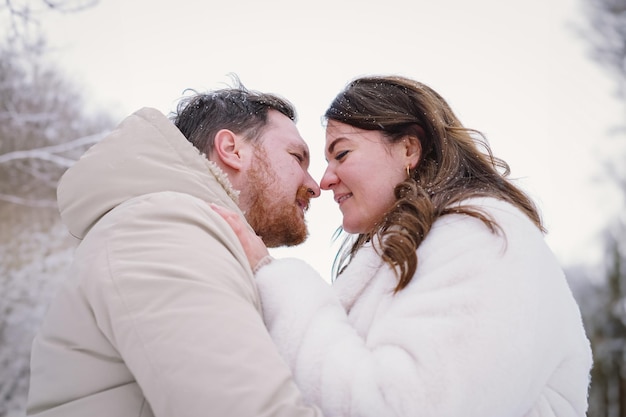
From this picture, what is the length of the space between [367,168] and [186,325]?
121cm

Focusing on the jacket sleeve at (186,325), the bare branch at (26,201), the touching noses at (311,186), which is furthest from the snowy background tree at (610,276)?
the jacket sleeve at (186,325)

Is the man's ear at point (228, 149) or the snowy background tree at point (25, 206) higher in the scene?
the man's ear at point (228, 149)

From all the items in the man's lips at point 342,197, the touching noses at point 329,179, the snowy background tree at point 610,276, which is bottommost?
the snowy background tree at point 610,276

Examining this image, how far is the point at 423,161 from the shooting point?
258 cm

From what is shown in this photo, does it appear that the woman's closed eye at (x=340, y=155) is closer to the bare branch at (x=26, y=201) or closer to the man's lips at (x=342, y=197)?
the man's lips at (x=342, y=197)

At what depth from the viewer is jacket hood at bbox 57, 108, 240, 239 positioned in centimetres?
199

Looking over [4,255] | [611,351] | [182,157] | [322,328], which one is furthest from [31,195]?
[611,351]

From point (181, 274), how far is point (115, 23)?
7.01 metres

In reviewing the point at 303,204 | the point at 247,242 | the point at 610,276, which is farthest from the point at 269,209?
the point at 610,276

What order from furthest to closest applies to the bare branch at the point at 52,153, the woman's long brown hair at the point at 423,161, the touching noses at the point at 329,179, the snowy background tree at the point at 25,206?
the bare branch at the point at 52,153 → the snowy background tree at the point at 25,206 → the touching noses at the point at 329,179 → the woman's long brown hair at the point at 423,161

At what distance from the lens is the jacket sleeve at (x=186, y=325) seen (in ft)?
4.95

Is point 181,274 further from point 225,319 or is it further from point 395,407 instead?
point 395,407

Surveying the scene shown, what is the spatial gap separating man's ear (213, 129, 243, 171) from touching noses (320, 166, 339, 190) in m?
0.34

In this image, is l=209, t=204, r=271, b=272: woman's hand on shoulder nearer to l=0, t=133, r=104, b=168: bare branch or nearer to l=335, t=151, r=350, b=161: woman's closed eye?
l=335, t=151, r=350, b=161: woman's closed eye
